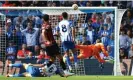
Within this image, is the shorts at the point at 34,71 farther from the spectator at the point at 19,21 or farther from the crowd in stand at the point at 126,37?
the crowd in stand at the point at 126,37

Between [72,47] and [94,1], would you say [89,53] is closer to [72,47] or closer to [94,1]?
[72,47]

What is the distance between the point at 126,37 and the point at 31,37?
336 cm

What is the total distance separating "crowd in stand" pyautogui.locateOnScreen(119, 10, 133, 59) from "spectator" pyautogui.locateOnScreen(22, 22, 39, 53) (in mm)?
2928

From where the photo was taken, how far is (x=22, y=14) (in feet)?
54.7

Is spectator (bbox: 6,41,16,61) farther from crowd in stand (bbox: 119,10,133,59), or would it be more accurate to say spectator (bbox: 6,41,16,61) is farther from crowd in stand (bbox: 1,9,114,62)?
crowd in stand (bbox: 119,10,133,59)

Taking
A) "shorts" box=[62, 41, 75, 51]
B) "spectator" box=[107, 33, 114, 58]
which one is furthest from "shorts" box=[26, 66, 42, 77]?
"spectator" box=[107, 33, 114, 58]

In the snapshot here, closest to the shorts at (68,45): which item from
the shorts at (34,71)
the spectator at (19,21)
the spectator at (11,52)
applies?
the spectator at (19,21)

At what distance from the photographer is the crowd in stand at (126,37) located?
A: 54.9 feet

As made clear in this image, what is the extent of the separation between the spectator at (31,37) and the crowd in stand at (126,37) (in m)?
2.93

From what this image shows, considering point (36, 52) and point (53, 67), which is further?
point (36, 52)

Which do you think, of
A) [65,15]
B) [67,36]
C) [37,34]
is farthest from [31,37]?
[65,15]

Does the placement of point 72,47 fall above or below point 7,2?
below

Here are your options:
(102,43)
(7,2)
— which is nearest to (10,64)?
(102,43)

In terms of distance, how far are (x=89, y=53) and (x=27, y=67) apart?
2.67 metres
